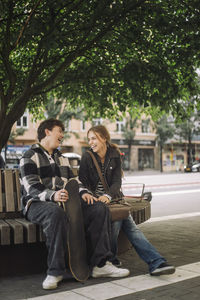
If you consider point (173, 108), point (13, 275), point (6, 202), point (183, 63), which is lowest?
point (13, 275)

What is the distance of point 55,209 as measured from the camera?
4.11 m

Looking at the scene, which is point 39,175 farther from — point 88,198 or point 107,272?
point 107,272

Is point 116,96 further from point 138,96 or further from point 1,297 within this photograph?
point 1,297

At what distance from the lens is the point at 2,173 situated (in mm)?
4922

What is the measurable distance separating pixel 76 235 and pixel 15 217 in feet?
3.24

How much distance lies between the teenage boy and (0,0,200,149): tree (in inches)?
94.3

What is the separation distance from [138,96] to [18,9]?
3003 millimetres

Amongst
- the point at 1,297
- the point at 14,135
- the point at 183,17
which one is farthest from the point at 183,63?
the point at 14,135

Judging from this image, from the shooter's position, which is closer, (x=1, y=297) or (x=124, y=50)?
(x=1, y=297)

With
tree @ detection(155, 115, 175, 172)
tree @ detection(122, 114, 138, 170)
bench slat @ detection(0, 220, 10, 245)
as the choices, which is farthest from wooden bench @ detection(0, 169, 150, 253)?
tree @ detection(155, 115, 175, 172)

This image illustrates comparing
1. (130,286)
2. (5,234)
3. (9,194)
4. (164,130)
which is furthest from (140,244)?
(164,130)

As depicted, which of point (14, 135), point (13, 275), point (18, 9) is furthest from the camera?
point (14, 135)

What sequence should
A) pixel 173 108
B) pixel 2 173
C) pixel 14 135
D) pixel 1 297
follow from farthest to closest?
pixel 14 135, pixel 173 108, pixel 2 173, pixel 1 297

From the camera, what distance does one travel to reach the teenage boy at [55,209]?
406 centimetres
